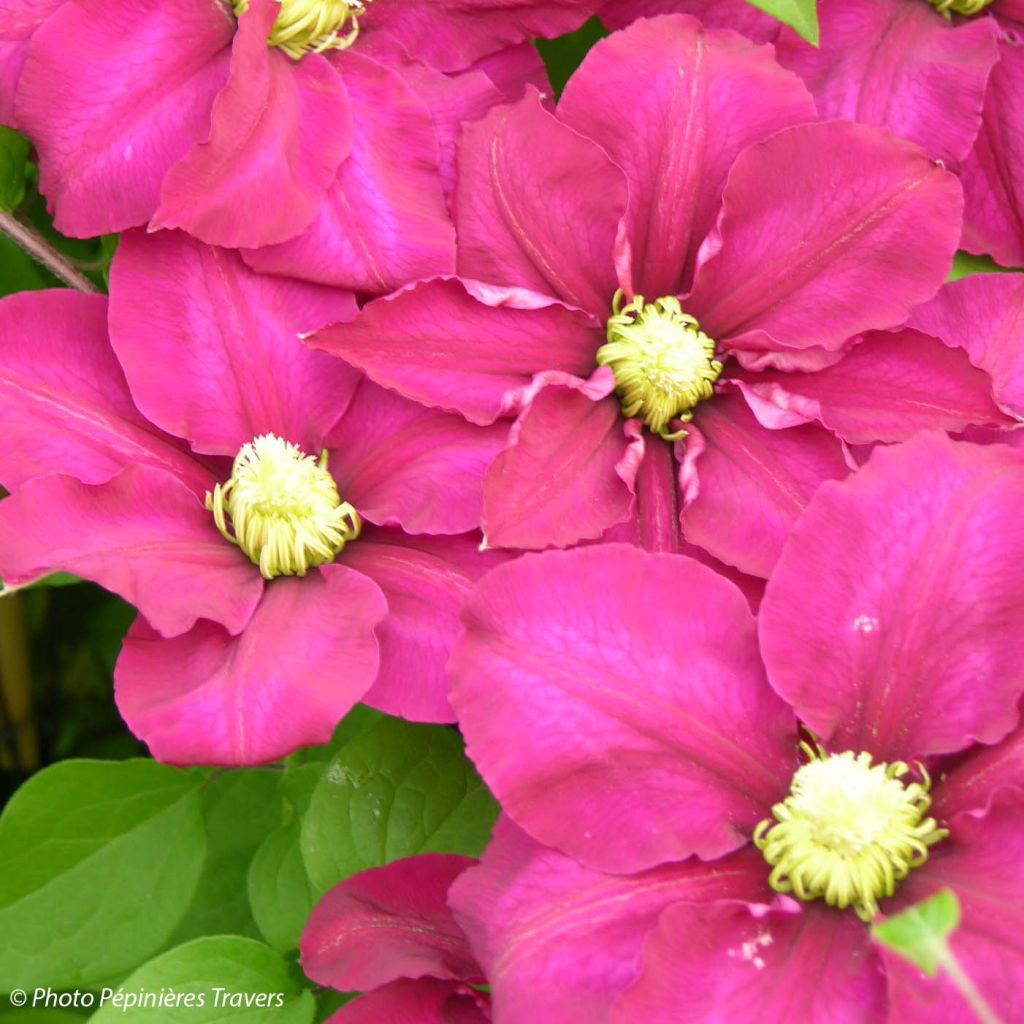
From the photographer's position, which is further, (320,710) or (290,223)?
(290,223)

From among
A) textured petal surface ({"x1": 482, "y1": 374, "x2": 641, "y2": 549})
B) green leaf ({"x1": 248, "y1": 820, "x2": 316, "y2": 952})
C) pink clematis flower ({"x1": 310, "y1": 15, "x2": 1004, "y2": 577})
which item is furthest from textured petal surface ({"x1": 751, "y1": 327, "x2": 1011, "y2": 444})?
green leaf ({"x1": 248, "y1": 820, "x2": 316, "y2": 952})

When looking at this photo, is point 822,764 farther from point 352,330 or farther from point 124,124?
point 124,124

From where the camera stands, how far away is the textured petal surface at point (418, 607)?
82cm

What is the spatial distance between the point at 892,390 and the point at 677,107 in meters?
0.23

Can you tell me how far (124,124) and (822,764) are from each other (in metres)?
0.57

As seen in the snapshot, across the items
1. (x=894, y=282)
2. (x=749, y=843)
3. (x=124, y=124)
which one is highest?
(x=124, y=124)

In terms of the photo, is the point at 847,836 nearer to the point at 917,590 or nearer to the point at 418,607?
the point at 917,590

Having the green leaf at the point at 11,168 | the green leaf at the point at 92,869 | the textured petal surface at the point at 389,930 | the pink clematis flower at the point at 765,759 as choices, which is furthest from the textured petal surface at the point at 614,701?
the green leaf at the point at 11,168

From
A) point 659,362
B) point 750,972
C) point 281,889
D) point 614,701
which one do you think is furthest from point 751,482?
point 281,889

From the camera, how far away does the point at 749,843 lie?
80 cm

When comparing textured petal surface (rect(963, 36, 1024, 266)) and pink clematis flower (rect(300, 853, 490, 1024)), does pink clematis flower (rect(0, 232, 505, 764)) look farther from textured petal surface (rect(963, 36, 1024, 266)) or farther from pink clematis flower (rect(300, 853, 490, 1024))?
textured petal surface (rect(963, 36, 1024, 266))

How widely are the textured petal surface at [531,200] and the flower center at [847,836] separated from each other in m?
0.36

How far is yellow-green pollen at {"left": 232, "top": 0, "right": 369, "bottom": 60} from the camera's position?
0.92 m

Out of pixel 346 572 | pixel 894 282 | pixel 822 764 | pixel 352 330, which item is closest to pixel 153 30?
pixel 352 330
